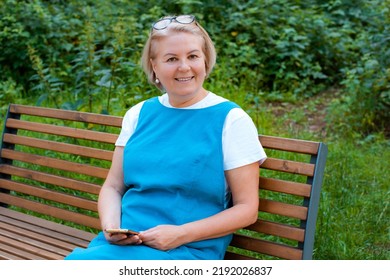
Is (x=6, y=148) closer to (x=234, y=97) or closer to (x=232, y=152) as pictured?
(x=232, y=152)

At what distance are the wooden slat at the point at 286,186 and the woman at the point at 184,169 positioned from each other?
181 millimetres

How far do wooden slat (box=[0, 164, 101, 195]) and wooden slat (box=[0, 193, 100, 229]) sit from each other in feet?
0.42

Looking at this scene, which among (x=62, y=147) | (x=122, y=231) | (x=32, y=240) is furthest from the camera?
(x=62, y=147)

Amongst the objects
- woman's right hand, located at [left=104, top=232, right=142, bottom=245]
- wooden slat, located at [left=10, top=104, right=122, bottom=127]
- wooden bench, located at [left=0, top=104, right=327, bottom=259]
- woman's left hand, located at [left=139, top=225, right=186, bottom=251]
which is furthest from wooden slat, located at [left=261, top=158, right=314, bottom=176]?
wooden slat, located at [left=10, top=104, right=122, bottom=127]

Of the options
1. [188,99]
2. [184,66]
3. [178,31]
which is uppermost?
[178,31]

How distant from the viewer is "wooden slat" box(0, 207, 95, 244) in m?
3.36

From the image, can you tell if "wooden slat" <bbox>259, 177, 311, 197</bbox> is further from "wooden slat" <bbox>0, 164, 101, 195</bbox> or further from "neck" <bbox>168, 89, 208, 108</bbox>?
"wooden slat" <bbox>0, 164, 101, 195</bbox>

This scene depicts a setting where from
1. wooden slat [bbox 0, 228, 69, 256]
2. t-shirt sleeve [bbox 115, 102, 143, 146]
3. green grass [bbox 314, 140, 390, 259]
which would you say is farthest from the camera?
green grass [bbox 314, 140, 390, 259]

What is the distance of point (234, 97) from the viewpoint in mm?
6258

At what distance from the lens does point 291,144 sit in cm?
273

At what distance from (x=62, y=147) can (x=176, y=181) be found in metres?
1.23

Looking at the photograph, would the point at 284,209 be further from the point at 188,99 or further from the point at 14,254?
the point at 14,254

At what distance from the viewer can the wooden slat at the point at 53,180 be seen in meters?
3.43

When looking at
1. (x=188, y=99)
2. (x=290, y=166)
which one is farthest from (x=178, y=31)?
(x=290, y=166)
